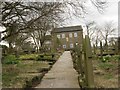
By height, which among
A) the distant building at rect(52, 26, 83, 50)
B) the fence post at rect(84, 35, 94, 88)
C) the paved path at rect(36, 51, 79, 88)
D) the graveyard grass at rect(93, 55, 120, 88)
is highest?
the distant building at rect(52, 26, 83, 50)

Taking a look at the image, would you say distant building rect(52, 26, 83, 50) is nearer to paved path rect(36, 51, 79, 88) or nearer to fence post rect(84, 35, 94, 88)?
paved path rect(36, 51, 79, 88)

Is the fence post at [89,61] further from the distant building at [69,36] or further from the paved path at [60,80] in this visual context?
the distant building at [69,36]

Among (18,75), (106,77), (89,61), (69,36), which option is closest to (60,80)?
(18,75)

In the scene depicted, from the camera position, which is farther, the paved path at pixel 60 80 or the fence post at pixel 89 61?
the paved path at pixel 60 80

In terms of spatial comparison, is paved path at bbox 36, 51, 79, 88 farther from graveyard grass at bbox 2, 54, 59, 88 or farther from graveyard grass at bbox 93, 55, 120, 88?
graveyard grass at bbox 93, 55, 120, 88

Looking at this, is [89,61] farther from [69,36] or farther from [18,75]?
[69,36]

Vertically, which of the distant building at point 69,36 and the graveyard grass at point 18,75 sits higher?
the distant building at point 69,36

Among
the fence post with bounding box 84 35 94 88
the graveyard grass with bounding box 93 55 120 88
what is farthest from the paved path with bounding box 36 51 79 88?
the fence post with bounding box 84 35 94 88

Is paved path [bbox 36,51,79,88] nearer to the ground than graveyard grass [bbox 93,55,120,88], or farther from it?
nearer to the ground

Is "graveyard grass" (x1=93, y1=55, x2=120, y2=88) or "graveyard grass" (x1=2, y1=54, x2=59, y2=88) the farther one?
"graveyard grass" (x1=2, y1=54, x2=59, y2=88)

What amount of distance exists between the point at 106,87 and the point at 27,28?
7257 millimetres

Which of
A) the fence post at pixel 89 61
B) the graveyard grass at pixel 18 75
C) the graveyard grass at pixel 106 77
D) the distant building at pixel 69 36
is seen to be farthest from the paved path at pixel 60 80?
the distant building at pixel 69 36

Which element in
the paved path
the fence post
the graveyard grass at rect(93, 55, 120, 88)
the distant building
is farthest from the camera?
the distant building

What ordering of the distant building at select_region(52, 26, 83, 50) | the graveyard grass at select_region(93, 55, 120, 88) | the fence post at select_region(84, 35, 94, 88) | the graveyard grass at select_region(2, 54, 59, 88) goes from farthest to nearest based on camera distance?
the distant building at select_region(52, 26, 83, 50) < the graveyard grass at select_region(2, 54, 59, 88) < the graveyard grass at select_region(93, 55, 120, 88) < the fence post at select_region(84, 35, 94, 88)
